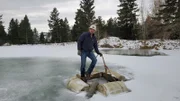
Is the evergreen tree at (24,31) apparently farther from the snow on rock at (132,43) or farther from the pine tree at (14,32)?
the snow on rock at (132,43)

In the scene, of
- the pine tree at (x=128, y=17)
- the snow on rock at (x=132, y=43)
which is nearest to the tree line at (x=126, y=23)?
the pine tree at (x=128, y=17)

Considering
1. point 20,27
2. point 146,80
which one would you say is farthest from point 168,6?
point 20,27

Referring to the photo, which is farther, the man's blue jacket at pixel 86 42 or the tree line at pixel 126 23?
the tree line at pixel 126 23

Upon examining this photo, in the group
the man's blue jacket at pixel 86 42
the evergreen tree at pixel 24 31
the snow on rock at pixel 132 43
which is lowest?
the snow on rock at pixel 132 43

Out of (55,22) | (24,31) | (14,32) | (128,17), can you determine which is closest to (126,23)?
(128,17)

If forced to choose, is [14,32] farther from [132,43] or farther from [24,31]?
[132,43]

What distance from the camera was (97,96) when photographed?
15.7 ft

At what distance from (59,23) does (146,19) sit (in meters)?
18.9

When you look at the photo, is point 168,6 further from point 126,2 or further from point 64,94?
point 64,94

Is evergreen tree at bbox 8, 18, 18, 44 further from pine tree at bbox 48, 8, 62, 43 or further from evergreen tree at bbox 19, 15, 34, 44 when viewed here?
pine tree at bbox 48, 8, 62, 43

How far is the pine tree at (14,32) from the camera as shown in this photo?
169 feet

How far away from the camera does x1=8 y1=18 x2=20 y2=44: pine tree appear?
51.4 m

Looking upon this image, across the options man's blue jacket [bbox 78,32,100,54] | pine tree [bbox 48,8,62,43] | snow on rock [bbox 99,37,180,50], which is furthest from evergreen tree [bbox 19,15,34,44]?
man's blue jacket [bbox 78,32,100,54]

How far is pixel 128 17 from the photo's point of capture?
33.5 meters
